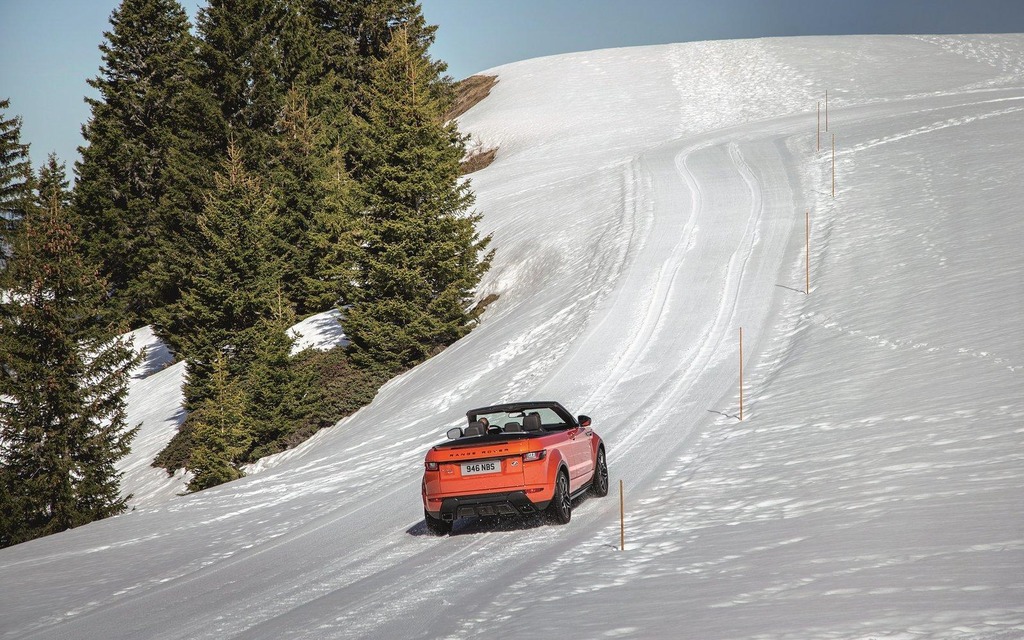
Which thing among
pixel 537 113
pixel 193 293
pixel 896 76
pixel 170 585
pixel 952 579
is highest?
pixel 537 113

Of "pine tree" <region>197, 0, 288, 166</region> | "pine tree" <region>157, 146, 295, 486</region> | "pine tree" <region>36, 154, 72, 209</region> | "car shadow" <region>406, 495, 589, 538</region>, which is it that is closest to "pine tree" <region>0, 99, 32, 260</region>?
"pine tree" <region>36, 154, 72, 209</region>

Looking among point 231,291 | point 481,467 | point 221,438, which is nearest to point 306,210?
point 231,291

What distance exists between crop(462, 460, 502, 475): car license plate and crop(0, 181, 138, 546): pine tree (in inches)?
664

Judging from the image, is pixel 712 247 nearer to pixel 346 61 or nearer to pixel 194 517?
pixel 194 517

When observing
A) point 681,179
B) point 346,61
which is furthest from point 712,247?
point 346,61

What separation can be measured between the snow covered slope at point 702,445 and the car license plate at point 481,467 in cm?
83

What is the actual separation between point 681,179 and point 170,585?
31.6m

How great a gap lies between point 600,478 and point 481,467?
248cm

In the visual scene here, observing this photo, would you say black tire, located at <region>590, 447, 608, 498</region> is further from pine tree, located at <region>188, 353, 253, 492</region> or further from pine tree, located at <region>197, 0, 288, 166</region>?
pine tree, located at <region>197, 0, 288, 166</region>

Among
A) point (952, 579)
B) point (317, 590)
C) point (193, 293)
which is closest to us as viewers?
point (952, 579)

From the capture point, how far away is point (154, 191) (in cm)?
4878

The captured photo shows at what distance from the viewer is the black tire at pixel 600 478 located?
498 inches

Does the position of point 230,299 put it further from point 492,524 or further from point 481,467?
point 481,467

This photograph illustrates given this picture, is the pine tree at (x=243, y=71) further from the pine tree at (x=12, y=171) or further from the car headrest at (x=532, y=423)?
the car headrest at (x=532, y=423)
